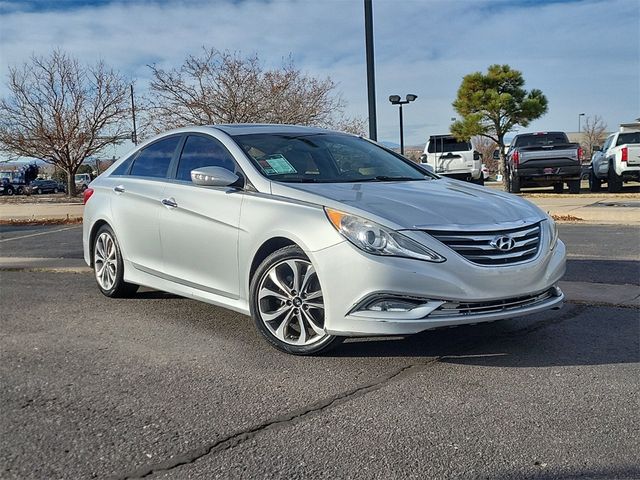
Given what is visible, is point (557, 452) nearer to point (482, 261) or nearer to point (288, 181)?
point (482, 261)

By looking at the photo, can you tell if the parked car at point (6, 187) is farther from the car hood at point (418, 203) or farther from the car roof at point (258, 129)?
the car hood at point (418, 203)

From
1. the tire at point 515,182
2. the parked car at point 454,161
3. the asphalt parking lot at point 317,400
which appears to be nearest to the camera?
the asphalt parking lot at point 317,400

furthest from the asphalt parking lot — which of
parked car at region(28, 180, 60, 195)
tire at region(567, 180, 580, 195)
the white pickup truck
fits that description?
parked car at region(28, 180, 60, 195)

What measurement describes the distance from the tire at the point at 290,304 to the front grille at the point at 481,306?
2.15 ft

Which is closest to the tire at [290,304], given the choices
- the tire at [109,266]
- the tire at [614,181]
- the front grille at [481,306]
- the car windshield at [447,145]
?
the front grille at [481,306]

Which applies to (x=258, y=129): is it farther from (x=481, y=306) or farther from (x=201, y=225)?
(x=481, y=306)

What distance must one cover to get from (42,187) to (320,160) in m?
57.0

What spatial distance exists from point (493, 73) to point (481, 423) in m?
22.9

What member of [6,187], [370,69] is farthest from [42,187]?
[370,69]

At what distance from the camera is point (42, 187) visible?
56.9 meters

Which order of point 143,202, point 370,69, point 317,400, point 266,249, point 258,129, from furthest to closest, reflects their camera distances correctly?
point 370,69
point 143,202
point 258,129
point 266,249
point 317,400

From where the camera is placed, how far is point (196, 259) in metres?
4.92

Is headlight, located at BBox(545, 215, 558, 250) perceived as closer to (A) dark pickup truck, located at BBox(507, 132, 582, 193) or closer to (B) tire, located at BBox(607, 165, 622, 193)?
(A) dark pickup truck, located at BBox(507, 132, 582, 193)

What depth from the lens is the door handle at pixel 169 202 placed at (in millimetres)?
5167
